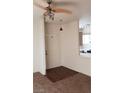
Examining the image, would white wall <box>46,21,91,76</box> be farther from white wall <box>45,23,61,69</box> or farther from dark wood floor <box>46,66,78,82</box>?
dark wood floor <box>46,66,78,82</box>

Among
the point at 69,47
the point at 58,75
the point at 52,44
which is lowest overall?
the point at 58,75

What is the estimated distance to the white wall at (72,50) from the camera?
417cm

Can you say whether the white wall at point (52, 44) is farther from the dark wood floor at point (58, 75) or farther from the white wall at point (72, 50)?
the dark wood floor at point (58, 75)

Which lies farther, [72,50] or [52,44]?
[52,44]

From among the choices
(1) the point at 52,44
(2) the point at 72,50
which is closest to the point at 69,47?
(2) the point at 72,50

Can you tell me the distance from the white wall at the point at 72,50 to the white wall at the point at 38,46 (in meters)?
1.51

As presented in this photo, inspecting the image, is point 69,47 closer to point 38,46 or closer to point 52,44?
point 52,44

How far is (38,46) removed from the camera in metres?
4.14

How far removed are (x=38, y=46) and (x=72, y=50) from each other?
5.41 feet

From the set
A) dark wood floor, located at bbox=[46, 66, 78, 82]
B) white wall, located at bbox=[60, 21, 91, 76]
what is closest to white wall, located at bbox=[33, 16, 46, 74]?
dark wood floor, located at bbox=[46, 66, 78, 82]

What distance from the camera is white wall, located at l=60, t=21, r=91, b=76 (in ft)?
13.7
